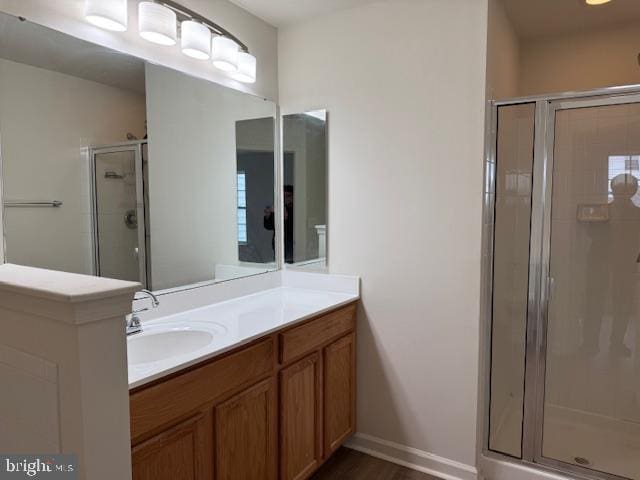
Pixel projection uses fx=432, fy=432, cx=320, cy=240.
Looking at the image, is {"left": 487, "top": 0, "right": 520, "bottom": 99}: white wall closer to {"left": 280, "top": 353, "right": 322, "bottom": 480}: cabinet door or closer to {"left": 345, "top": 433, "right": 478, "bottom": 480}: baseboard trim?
{"left": 280, "top": 353, "right": 322, "bottom": 480}: cabinet door

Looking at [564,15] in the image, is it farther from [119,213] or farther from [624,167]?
[119,213]

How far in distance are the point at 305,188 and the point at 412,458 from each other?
1570mm

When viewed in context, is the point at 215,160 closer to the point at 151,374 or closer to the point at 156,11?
the point at 156,11

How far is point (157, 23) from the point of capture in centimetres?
171

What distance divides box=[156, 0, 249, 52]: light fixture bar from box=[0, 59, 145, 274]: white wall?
0.43m

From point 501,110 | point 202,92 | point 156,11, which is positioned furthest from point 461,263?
point 156,11

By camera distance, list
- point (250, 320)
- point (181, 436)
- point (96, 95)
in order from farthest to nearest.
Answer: point (250, 320) < point (96, 95) < point (181, 436)

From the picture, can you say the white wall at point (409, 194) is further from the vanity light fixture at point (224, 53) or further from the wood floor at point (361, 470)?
the vanity light fixture at point (224, 53)

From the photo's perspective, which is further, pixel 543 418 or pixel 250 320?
pixel 543 418

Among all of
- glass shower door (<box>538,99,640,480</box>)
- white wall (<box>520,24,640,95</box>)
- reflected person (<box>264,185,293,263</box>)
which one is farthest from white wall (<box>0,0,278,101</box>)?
white wall (<box>520,24,640,95</box>)

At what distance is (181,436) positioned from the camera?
1361 millimetres

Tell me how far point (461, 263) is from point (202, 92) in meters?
1.50

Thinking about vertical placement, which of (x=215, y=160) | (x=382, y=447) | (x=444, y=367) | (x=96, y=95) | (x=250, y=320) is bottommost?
(x=382, y=447)

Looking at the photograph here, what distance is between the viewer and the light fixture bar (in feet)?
5.91
